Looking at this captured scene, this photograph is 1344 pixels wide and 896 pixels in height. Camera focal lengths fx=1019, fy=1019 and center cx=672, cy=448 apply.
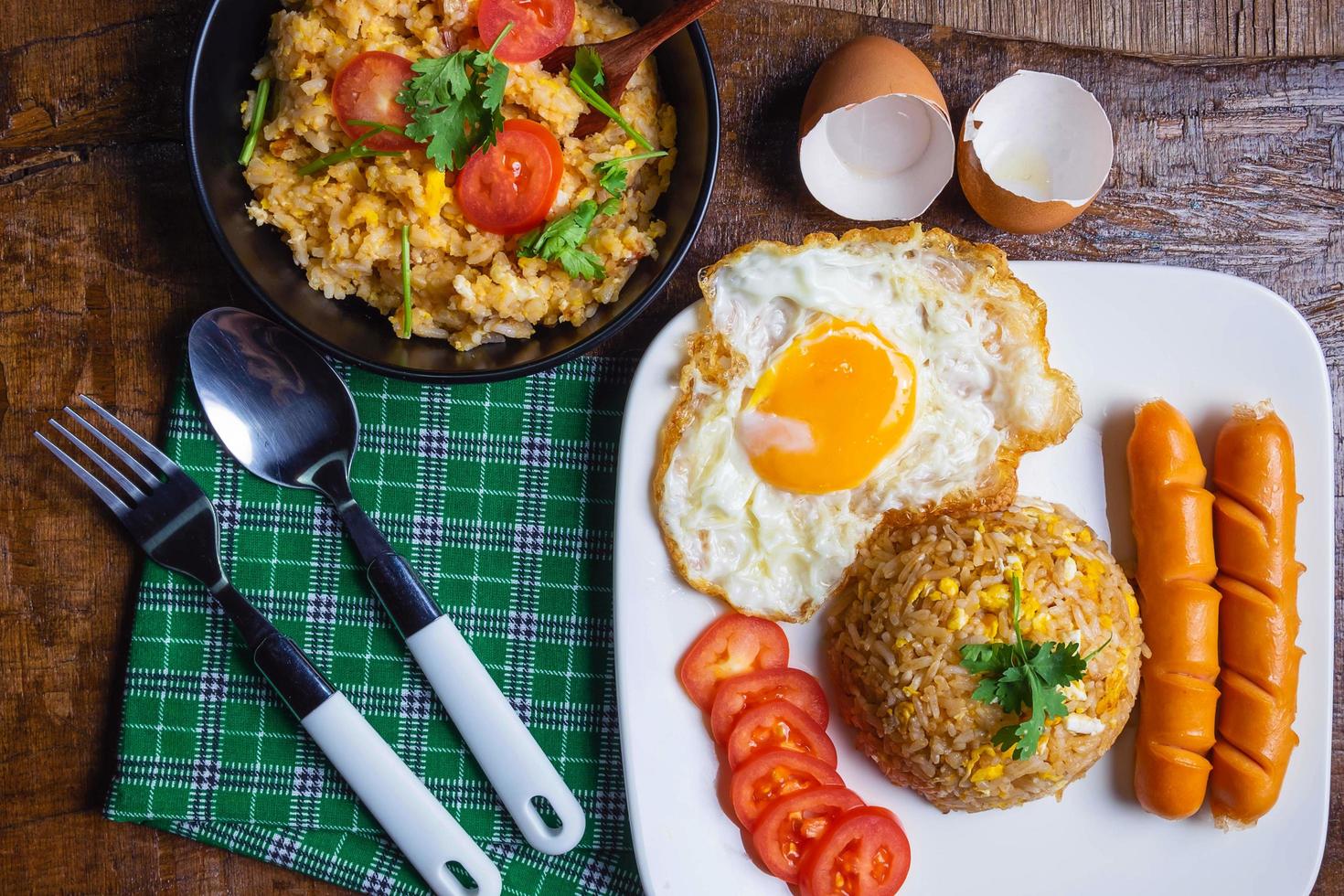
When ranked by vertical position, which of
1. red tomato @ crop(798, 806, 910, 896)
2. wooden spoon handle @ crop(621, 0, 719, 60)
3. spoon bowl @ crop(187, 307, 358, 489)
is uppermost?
wooden spoon handle @ crop(621, 0, 719, 60)

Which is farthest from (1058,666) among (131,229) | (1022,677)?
(131,229)

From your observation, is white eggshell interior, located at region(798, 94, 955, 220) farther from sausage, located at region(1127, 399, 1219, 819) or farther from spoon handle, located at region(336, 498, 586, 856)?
spoon handle, located at region(336, 498, 586, 856)

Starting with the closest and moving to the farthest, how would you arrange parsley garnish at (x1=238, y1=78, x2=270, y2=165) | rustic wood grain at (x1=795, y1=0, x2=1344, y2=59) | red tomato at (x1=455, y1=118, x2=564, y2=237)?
red tomato at (x1=455, y1=118, x2=564, y2=237) → parsley garnish at (x1=238, y1=78, x2=270, y2=165) → rustic wood grain at (x1=795, y1=0, x2=1344, y2=59)

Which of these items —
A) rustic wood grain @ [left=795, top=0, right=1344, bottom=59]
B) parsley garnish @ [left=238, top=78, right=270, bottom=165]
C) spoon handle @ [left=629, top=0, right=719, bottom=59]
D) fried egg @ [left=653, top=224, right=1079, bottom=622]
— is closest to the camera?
spoon handle @ [left=629, top=0, right=719, bottom=59]

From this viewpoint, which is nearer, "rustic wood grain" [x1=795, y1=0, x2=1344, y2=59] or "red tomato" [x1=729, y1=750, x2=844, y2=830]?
"red tomato" [x1=729, y1=750, x2=844, y2=830]

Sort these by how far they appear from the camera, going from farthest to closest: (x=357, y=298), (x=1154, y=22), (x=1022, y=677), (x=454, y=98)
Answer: (x=1154, y=22), (x=357, y=298), (x=1022, y=677), (x=454, y=98)

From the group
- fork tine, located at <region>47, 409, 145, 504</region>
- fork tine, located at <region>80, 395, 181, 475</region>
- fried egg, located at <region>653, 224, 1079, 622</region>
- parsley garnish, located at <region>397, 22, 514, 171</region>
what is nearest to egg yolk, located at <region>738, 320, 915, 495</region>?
fried egg, located at <region>653, 224, 1079, 622</region>

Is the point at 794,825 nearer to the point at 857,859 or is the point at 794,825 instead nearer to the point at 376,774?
the point at 857,859
